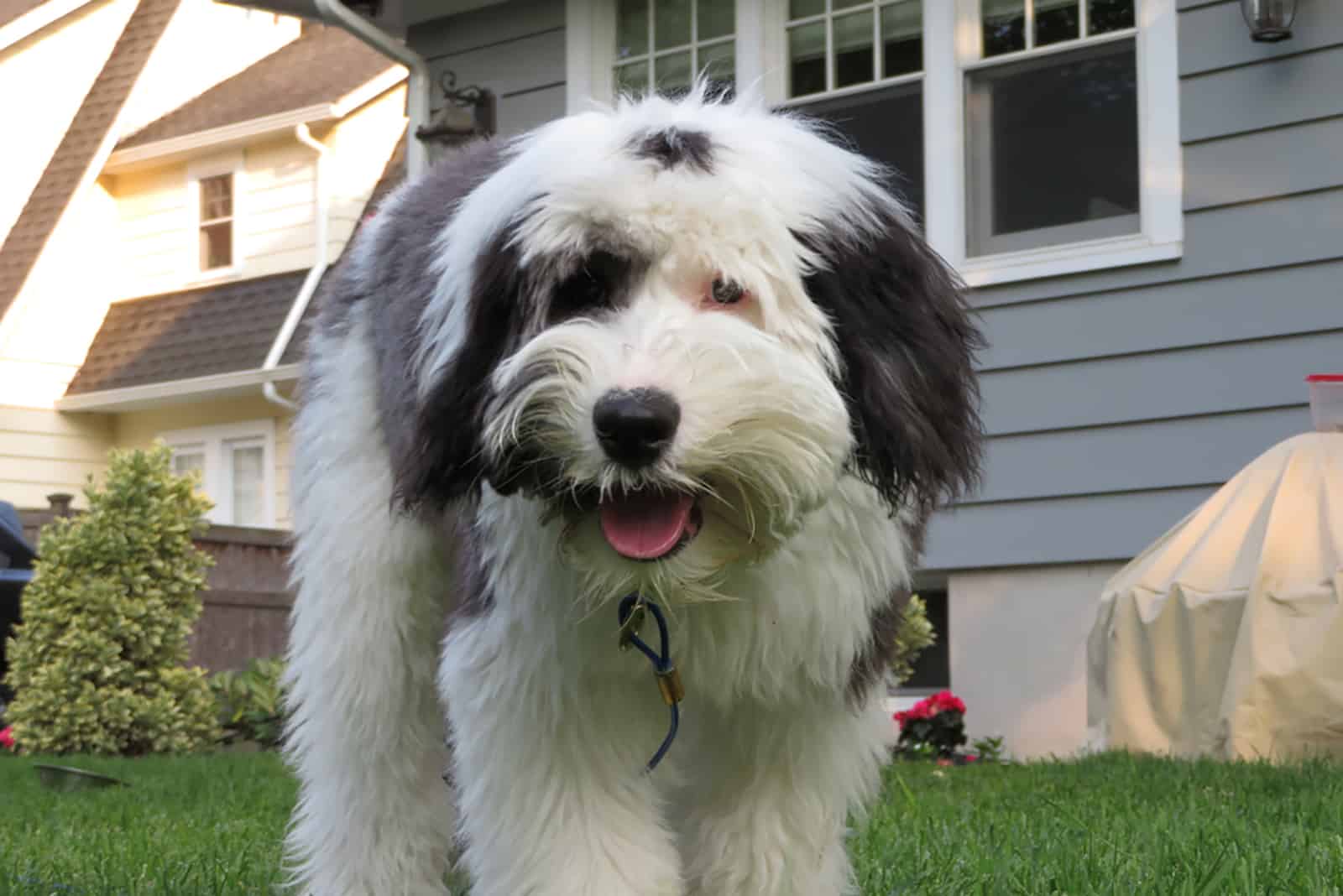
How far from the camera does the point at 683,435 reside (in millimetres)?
2350

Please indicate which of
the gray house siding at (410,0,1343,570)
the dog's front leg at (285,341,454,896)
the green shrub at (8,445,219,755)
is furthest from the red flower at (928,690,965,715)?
the dog's front leg at (285,341,454,896)

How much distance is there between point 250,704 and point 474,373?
822cm

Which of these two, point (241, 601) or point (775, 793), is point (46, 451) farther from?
point (775, 793)

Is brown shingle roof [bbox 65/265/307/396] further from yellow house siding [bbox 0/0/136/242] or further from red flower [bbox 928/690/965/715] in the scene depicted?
red flower [bbox 928/690/965/715]

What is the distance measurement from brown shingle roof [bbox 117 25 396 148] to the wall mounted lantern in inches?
277

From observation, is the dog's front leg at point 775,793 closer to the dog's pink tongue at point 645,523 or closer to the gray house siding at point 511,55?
the dog's pink tongue at point 645,523

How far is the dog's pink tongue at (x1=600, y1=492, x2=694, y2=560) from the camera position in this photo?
96.8 inches

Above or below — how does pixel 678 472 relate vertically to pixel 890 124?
below

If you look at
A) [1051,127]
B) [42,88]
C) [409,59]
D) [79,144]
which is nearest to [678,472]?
[1051,127]

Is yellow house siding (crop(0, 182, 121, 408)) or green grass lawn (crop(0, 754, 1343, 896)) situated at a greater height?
yellow house siding (crop(0, 182, 121, 408))

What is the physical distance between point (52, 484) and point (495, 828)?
48.0 feet

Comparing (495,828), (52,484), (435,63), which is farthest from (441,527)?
(52,484)

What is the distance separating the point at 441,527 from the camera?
3.63 meters

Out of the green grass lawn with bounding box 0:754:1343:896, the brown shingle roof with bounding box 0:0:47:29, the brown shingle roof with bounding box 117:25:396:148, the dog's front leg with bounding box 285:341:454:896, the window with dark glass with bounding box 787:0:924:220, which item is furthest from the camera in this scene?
the brown shingle roof with bounding box 0:0:47:29
